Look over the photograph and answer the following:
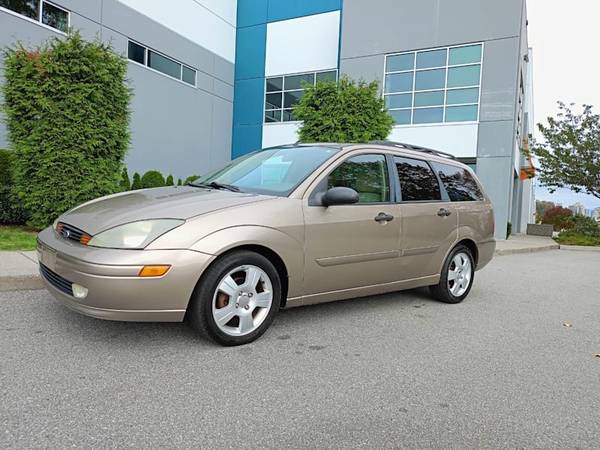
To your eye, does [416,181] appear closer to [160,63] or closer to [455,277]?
[455,277]

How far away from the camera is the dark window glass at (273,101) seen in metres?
21.3

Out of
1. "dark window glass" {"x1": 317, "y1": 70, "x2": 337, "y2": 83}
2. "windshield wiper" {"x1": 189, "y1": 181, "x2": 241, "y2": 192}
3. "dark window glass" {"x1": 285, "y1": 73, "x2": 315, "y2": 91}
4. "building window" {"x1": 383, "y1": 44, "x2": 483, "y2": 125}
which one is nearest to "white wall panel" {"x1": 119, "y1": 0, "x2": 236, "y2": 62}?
"dark window glass" {"x1": 285, "y1": 73, "x2": 315, "y2": 91}

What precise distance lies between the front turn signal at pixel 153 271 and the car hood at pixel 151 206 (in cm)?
41

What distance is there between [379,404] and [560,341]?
2.45m

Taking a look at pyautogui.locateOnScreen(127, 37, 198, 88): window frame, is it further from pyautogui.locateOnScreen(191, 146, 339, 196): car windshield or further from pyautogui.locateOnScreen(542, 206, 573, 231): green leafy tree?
pyautogui.locateOnScreen(542, 206, 573, 231): green leafy tree

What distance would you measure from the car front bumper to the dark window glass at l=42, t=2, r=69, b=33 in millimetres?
13422

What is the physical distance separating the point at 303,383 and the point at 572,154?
20.5m

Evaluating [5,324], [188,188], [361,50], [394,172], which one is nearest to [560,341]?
[394,172]

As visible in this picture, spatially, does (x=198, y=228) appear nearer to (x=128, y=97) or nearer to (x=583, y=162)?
(x=128, y=97)

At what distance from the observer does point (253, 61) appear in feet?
71.2

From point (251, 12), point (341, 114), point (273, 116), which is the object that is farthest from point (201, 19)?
point (341, 114)

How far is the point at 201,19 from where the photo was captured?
65.4ft

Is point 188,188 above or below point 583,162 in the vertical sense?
below

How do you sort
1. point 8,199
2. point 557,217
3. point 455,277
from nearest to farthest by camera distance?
point 455,277
point 8,199
point 557,217
